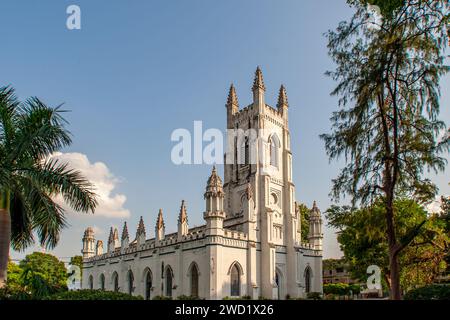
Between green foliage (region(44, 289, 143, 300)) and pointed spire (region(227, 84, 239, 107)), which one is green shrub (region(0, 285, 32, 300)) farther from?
pointed spire (region(227, 84, 239, 107))

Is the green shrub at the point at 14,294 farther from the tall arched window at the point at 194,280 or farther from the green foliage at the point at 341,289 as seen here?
the green foliage at the point at 341,289

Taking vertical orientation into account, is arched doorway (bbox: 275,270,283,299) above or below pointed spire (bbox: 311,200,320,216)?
below

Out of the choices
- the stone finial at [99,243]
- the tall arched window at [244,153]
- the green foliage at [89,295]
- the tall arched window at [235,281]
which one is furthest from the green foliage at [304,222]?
the green foliage at [89,295]

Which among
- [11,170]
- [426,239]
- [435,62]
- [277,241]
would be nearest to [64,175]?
[11,170]

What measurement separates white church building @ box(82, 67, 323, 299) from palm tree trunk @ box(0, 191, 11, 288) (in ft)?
77.0

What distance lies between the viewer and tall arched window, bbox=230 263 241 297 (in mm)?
37062

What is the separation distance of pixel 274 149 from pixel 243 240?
1161 cm

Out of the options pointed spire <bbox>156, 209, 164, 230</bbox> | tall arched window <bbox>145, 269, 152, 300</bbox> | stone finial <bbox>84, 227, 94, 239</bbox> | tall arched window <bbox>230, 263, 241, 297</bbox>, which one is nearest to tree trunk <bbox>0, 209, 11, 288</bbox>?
tall arched window <bbox>230, 263, 241, 297</bbox>

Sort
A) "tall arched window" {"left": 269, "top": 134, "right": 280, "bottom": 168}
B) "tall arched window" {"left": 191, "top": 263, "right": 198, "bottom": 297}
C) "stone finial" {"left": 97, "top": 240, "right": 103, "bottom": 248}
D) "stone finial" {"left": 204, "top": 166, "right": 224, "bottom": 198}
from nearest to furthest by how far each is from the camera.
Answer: "stone finial" {"left": 204, "top": 166, "right": 224, "bottom": 198}, "tall arched window" {"left": 191, "top": 263, "right": 198, "bottom": 297}, "tall arched window" {"left": 269, "top": 134, "right": 280, "bottom": 168}, "stone finial" {"left": 97, "top": 240, "right": 103, "bottom": 248}

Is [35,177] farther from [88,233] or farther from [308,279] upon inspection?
[88,233]

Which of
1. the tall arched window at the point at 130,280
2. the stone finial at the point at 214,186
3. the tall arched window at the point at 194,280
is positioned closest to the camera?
the stone finial at the point at 214,186

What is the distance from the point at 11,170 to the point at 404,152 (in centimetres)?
1506

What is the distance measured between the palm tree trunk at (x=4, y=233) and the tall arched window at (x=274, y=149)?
3360cm

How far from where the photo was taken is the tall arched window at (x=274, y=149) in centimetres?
4512
